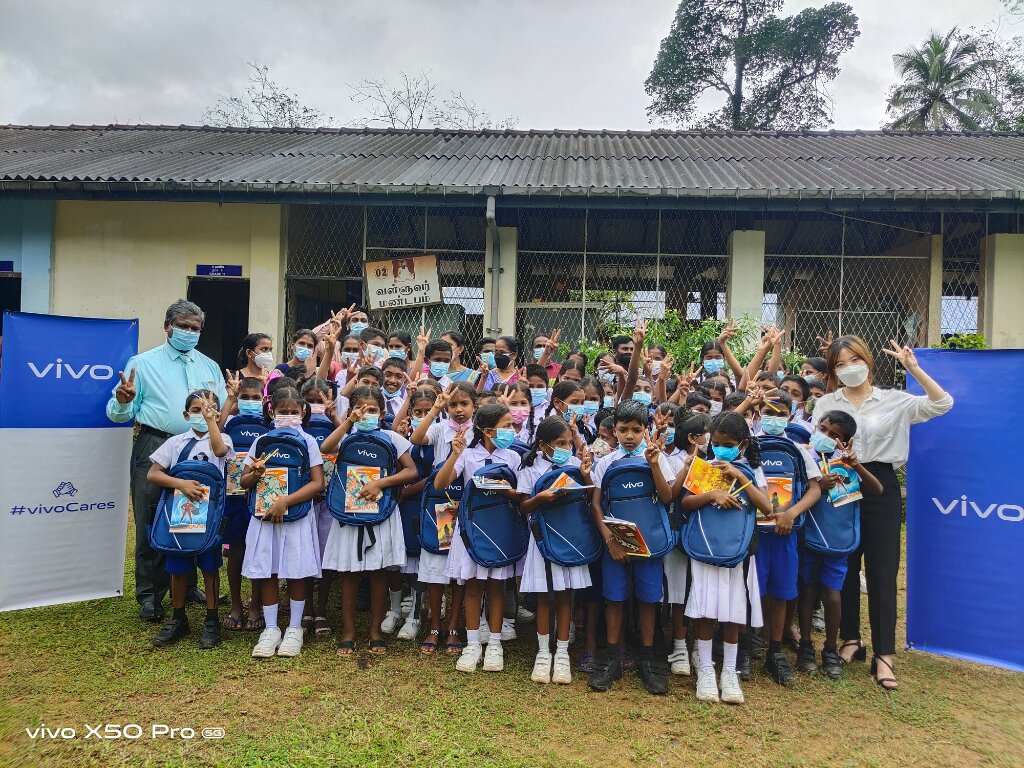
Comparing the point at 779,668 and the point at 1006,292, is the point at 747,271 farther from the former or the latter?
the point at 779,668

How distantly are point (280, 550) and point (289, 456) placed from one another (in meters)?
0.53

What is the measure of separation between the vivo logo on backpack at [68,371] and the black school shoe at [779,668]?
4.49 metres

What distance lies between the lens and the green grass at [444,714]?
2.81m

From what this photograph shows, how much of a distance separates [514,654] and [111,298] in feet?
25.8

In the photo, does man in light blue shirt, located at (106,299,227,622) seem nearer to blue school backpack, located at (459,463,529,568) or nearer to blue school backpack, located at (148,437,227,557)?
blue school backpack, located at (148,437,227,557)

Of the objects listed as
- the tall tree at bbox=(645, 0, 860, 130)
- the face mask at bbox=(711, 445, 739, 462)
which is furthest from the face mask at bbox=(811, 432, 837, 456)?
the tall tree at bbox=(645, 0, 860, 130)

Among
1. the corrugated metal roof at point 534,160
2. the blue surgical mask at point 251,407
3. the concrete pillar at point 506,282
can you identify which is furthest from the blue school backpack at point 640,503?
the concrete pillar at point 506,282

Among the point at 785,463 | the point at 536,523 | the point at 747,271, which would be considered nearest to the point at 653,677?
the point at 536,523

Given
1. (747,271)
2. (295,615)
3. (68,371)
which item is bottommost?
(295,615)

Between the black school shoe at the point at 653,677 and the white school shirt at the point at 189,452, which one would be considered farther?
the white school shirt at the point at 189,452

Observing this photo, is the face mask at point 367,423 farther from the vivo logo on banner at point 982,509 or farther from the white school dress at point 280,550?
the vivo logo on banner at point 982,509

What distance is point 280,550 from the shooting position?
3.69 meters

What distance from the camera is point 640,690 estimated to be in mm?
3396

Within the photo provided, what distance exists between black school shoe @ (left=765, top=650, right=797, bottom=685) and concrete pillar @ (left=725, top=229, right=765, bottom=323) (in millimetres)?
5655
